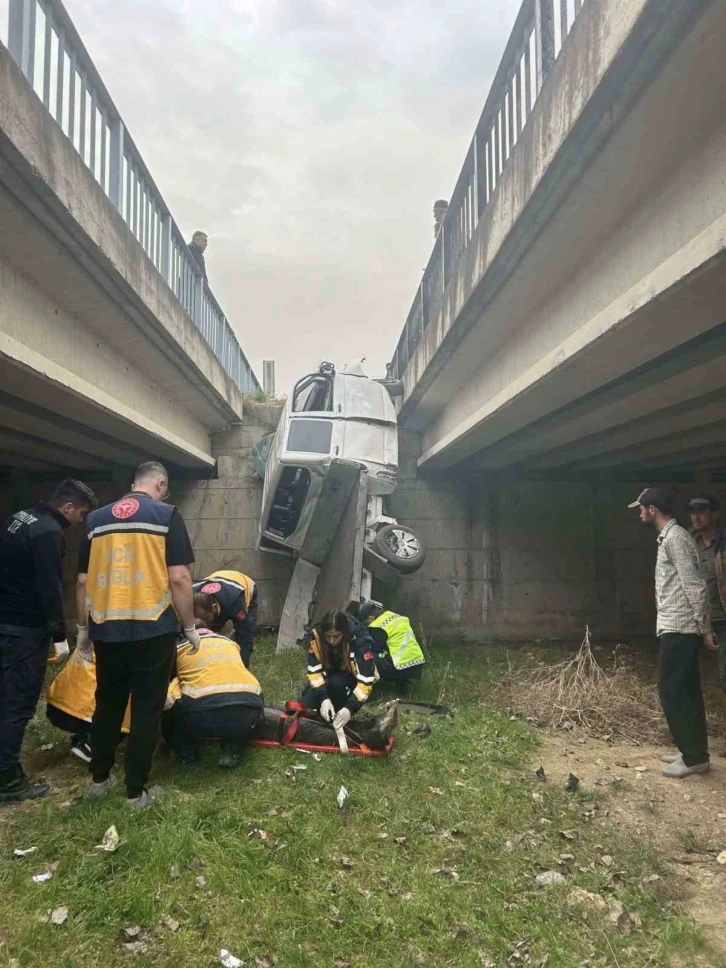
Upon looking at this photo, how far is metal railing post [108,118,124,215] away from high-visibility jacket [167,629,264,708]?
10.6ft

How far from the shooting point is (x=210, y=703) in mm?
3451

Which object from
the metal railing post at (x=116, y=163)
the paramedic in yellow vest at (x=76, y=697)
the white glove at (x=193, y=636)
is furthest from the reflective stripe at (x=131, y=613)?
the metal railing post at (x=116, y=163)

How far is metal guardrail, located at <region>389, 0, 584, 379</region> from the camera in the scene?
129 inches

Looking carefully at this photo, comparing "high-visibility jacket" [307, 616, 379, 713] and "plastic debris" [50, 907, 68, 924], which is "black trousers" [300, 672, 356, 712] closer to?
"high-visibility jacket" [307, 616, 379, 713]

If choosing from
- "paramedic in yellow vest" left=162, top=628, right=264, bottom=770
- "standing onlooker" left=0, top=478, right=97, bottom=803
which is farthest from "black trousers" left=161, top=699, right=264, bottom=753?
"standing onlooker" left=0, top=478, right=97, bottom=803

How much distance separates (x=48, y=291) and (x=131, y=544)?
1.90 metres

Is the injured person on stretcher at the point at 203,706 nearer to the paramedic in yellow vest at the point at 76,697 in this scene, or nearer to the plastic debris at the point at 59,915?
the paramedic in yellow vest at the point at 76,697

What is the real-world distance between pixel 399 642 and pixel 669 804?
2.46 m

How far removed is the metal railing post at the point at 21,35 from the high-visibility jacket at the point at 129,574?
228 centimetres

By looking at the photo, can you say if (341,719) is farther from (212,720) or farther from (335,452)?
(335,452)

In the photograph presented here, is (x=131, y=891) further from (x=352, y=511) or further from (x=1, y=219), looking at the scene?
(x=352, y=511)

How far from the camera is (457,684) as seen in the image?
20.2ft

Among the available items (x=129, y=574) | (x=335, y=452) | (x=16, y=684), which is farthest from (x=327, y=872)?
(x=335, y=452)

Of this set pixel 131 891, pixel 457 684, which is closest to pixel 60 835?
pixel 131 891
